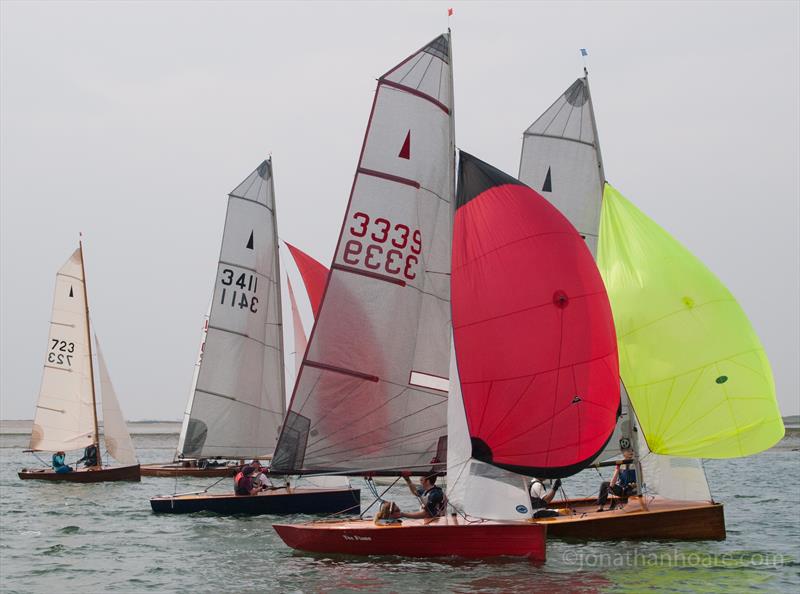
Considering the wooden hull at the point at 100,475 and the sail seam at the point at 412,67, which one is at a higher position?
the sail seam at the point at 412,67

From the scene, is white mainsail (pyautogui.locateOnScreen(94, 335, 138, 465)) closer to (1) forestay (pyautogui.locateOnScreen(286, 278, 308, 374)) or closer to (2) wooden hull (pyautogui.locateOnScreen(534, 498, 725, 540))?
(1) forestay (pyautogui.locateOnScreen(286, 278, 308, 374))

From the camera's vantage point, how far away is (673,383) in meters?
21.3

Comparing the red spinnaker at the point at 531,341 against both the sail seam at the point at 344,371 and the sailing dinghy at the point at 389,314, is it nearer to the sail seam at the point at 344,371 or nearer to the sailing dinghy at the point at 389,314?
the sailing dinghy at the point at 389,314

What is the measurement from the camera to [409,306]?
65.3 feet

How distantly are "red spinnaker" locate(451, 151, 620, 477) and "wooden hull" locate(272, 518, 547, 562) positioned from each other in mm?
1146

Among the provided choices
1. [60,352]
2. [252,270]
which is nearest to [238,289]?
[252,270]

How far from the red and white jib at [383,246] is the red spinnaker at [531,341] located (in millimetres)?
1337

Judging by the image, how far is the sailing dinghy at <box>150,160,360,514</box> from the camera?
31438mm

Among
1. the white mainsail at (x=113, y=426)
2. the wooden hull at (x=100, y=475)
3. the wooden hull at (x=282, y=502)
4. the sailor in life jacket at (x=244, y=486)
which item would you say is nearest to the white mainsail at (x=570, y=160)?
the wooden hull at (x=282, y=502)

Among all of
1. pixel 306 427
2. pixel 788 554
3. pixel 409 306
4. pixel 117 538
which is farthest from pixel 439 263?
pixel 117 538

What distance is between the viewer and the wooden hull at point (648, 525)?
66.9 feet

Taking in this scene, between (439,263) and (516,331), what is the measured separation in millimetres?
2545

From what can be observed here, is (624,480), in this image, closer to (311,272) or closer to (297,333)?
(311,272)

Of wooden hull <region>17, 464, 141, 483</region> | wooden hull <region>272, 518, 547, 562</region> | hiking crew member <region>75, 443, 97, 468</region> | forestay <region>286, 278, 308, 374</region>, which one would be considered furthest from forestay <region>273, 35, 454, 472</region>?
hiking crew member <region>75, 443, 97, 468</region>
